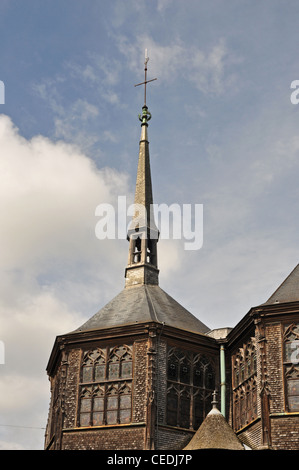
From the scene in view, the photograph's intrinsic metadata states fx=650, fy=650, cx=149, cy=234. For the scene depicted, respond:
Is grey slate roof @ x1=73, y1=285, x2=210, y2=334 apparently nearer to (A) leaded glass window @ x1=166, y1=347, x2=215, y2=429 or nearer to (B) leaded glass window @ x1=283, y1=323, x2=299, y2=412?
(A) leaded glass window @ x1=166, y1=347, x2=215, y2=429

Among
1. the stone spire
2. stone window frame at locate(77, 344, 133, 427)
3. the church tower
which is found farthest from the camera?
the stone spire

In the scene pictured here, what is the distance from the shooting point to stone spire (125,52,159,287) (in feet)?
133

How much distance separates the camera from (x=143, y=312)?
35406 millimetres

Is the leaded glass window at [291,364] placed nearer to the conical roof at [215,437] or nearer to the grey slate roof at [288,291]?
the grey slate roof at [288,291]

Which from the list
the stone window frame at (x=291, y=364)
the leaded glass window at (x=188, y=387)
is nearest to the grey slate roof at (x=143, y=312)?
the leaded glass window at (x=188, y=387)

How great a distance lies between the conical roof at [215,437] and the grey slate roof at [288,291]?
6.05 metres

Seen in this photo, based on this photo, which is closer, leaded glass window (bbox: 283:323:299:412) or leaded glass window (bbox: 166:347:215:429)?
leaded glass window (bbox: 283:323:299:412)

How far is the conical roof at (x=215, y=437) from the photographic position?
28.1m

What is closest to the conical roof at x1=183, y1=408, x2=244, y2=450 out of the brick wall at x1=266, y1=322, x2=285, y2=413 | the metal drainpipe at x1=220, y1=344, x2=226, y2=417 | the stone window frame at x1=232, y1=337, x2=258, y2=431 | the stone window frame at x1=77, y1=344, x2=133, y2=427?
the stone window frame at x1=232, y1=337, x2=258, y2=431

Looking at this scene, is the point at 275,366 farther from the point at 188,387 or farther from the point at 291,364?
the point at 188,387

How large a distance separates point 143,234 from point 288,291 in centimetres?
1289

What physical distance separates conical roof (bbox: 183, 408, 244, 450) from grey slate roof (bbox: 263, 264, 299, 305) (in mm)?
6050

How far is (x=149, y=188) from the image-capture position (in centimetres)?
4525

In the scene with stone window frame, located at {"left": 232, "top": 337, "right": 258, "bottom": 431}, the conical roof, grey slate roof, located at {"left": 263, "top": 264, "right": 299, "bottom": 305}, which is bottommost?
the conical roof
